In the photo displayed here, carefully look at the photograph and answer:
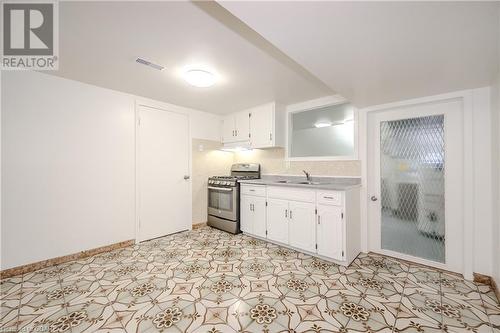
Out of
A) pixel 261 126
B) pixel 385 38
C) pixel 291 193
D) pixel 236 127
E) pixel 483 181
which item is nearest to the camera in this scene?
pixel 385 38

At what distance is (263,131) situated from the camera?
3.69 meters

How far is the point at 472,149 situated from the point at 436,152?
11.9 inches

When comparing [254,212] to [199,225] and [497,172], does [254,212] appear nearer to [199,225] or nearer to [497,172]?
[199,225]

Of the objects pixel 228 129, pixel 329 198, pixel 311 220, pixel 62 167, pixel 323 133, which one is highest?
pixel 228 129

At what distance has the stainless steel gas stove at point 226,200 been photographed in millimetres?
3646

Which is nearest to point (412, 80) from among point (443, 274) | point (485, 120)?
point (485, 120)

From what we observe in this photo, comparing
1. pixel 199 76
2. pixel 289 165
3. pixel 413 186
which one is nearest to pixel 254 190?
pixel 289 165

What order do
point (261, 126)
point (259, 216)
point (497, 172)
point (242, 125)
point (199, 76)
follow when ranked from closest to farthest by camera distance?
point (497, 172) < point (199, 76) < point (259, 216) < point (261, 126) < point (242, 125)

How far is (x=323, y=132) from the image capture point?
3391 mm

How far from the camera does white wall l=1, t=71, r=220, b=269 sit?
2.27 m

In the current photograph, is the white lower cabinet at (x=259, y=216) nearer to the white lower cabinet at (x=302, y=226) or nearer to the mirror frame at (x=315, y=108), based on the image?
the white lower cabinet at (x=302, y=226)

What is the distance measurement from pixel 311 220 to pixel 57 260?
3.22 meters

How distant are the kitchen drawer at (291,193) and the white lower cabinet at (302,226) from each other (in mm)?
68

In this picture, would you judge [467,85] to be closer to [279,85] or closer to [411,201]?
[411,201]
